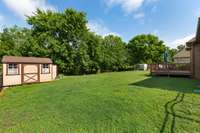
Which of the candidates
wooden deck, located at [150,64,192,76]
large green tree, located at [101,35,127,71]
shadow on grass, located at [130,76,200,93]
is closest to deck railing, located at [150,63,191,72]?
wooden deck, located at [150,64,192,76]

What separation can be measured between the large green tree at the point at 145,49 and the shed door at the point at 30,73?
32.4 meters

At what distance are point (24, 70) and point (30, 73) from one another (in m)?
0.71

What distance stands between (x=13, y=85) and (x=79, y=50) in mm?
14163

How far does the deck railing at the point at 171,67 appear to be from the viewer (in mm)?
14478

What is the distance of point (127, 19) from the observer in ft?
75.5

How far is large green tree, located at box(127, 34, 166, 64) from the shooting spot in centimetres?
4628

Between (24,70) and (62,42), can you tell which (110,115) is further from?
(62,42)

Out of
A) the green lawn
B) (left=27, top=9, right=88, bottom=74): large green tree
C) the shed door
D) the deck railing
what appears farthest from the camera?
(left=27, top=9, right=88, bottom=74): large green tree

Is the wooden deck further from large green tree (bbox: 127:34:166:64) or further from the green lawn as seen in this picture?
large green tree (bbox: 127:34:166:64)

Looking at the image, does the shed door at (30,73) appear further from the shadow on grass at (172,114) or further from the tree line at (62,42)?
the shadow on grass at (172,114)

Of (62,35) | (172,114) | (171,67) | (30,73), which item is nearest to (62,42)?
(62,35)

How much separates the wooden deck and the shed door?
41.6 feet

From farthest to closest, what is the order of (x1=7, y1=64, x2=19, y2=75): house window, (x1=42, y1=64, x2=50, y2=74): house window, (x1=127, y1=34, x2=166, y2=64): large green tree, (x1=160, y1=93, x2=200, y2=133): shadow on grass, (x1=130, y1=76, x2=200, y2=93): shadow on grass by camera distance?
(x1=127, y1=34, x2=166, y2=64): large green tree, (x1=42, y1=64, x2=50, y2=74): house window, (x1=7, y1=64, x2=19, y2=75): house window, (x1=130, y1=76, x2=200, y2=93): shadow on grass, (x1=160, y1=93, x2=200, y2=133): shadow on grass

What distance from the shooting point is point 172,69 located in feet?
51.4
